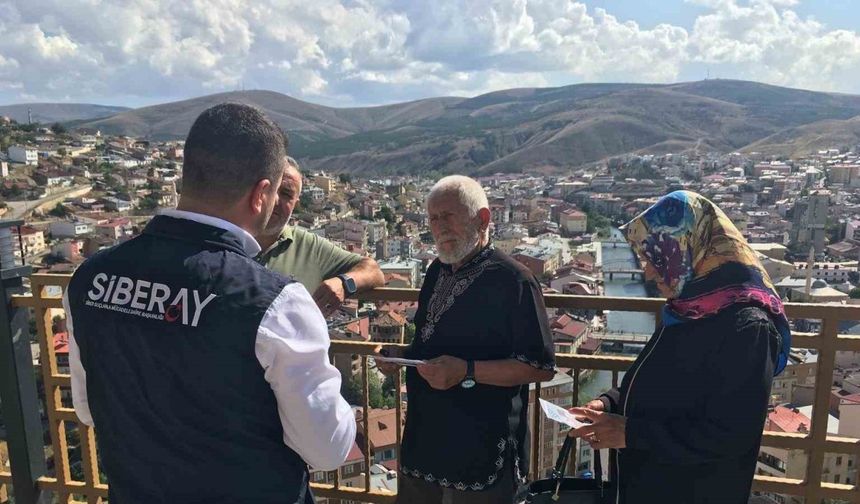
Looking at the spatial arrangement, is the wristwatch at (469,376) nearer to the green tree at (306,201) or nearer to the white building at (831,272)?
the white building at (831,272)

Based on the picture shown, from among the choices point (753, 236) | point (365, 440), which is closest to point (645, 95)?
point (753, 236)

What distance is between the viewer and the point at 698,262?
5.20 ft

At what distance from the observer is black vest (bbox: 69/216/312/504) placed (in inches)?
42.0

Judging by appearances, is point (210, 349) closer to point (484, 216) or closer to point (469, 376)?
point (469, 376)

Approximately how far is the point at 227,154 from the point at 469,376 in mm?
1001

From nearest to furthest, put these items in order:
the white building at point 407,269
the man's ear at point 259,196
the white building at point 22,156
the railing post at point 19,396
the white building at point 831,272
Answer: the man's ear at point 259,196 < the railing post at point 19,396 < the white building at point 407,269 < the white building at point 831,272 < the white building at point 22,156

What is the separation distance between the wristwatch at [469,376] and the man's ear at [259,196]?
0.87m

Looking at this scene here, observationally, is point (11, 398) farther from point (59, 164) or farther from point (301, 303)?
point (59, 164)

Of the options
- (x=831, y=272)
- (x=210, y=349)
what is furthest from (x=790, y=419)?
→ (x=831, y=272)

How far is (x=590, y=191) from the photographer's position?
87625 millimetres

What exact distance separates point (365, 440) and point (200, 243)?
143 centimetres

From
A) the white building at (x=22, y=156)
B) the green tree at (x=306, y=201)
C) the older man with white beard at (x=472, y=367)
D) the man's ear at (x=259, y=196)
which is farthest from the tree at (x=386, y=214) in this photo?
the man's ear at (x=259, y=196)

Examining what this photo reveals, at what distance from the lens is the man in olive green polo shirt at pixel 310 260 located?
1979 mm

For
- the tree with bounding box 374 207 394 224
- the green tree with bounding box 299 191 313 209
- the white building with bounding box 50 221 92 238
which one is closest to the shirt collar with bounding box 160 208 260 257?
the white building with bounding box 50 221 92 238
